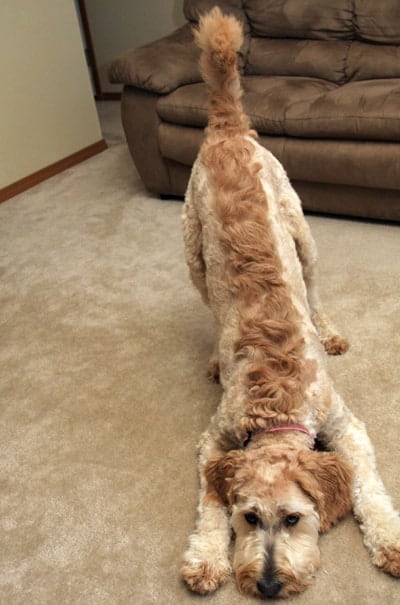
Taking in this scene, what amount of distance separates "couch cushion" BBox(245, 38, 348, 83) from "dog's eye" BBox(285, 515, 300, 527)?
295 cm

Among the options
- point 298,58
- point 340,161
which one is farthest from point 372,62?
point 340,161

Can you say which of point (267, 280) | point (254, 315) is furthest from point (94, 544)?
point (267, 280)

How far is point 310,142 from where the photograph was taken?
3.07 metres

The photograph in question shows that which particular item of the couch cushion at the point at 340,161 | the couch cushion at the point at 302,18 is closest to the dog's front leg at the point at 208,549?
the couch cushion at the point at 340,161

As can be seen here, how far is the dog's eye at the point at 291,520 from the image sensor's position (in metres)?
1.38

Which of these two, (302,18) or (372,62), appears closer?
(372,62)

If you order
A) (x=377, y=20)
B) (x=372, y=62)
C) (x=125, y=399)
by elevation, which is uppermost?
(x=377, y=20)

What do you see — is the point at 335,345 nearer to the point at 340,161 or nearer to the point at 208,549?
the point at 208,549

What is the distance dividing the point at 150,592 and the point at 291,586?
411mm

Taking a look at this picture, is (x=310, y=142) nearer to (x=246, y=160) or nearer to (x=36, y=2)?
(x=246, y=160)

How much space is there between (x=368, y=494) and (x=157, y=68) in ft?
9.38

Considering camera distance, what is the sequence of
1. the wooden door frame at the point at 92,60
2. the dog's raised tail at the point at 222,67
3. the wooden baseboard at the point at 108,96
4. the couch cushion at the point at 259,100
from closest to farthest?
the dog's raised tail at the point at 222,67 → the couch cushion at the point at 259,100 → the wooden door frame at the point at 92,60 → the wooden baseboard at the point at 108,96

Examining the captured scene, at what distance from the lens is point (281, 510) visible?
4.48ft

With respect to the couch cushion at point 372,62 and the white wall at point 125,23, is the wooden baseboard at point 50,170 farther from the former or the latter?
the couch cushion at point 372,62
